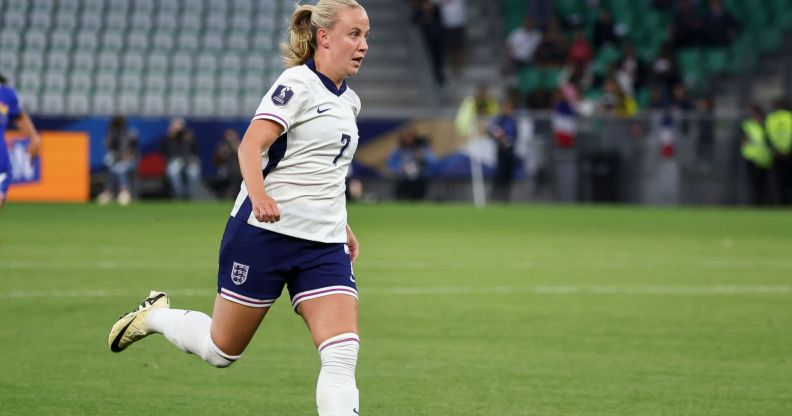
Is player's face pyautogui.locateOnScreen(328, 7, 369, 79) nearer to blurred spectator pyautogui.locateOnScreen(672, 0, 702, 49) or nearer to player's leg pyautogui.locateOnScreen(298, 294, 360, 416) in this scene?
player's leg pyautogui.locateOnScreen(298, 294, 360, 416)

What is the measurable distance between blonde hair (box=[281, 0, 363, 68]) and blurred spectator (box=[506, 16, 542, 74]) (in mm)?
27466

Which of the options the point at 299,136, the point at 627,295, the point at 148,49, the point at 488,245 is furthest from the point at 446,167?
the point at 299,136

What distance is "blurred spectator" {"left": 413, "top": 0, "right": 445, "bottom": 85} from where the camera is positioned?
32.9 meters

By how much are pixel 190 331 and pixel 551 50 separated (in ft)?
88.3

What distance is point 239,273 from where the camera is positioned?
19.1ft

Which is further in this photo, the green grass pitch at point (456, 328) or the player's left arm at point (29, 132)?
the player's left arm at point (29, 132)

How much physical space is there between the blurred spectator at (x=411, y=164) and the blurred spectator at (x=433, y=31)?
3.46 metres

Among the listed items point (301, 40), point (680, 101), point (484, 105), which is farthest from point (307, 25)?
point (680, 101)

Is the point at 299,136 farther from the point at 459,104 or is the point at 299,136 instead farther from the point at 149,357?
the point at 459,104

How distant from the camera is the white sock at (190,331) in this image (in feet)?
20.3

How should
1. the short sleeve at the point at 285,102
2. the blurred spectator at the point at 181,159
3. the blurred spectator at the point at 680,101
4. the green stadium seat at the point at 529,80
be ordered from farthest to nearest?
the green stadium seat at the point at 529,80 < the blurred spectator at the point at 680,101 < the blurred spectator at the point at 181,159 < the short sleeve at the point at 285,102

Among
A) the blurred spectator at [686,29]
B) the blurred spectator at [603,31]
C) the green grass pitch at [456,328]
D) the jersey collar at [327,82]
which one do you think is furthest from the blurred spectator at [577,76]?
the jersey collar at [327,82]

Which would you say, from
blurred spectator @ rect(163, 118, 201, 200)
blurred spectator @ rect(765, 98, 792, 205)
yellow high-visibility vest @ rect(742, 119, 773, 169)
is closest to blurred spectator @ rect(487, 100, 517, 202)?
yellow high-visibility vest @ rect(742, 119, 773, 169)

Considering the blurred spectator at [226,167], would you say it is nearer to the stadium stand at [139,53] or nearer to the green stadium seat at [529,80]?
the stadium stand at [139,53]
